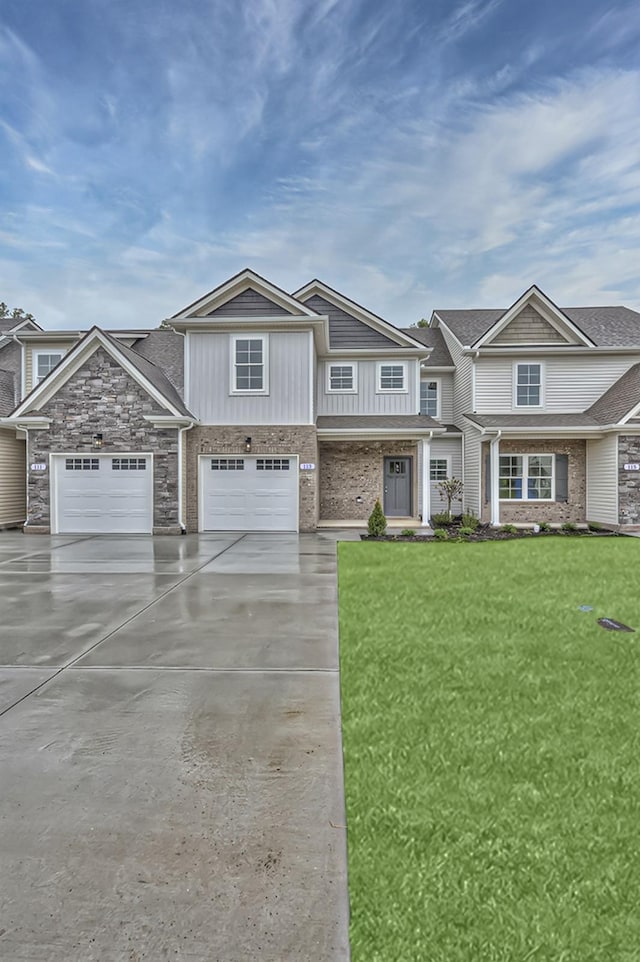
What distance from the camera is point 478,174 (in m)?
18.2

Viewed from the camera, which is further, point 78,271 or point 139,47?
point 78,271

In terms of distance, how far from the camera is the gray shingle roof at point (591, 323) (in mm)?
19219

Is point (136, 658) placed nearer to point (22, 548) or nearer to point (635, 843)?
point (635, 843)

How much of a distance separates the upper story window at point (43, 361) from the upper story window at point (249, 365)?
739 centimetres

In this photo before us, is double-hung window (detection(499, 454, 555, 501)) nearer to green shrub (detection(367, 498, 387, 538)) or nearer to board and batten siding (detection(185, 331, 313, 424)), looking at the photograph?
green shrub (detection(367, 498, 387, 538))

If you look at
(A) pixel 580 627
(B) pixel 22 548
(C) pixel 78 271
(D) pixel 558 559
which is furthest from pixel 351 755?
(C) pixel 78 271

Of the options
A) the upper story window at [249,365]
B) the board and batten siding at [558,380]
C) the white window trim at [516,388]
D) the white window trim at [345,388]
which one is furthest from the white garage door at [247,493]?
the white window trim at [516,388]

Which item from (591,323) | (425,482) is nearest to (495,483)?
(425,482)

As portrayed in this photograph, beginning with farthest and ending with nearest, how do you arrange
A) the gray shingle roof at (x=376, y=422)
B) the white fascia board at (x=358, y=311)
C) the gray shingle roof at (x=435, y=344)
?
the gray shingle roof at (x=435, y=344)
the white fascia board at (x=358, y=311)
the gray shingle roof at (x=376, y=422)

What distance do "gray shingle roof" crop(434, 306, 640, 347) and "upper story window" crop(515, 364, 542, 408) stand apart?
80.4 inches

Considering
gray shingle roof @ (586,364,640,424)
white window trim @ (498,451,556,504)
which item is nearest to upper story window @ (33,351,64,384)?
white window trim @ (498,451,556,504)

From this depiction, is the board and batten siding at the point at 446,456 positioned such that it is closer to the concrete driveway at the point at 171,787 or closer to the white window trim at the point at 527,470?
the white window trim at the point at 527,470

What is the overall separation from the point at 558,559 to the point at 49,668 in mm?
9326

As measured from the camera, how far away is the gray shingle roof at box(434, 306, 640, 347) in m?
19.2
